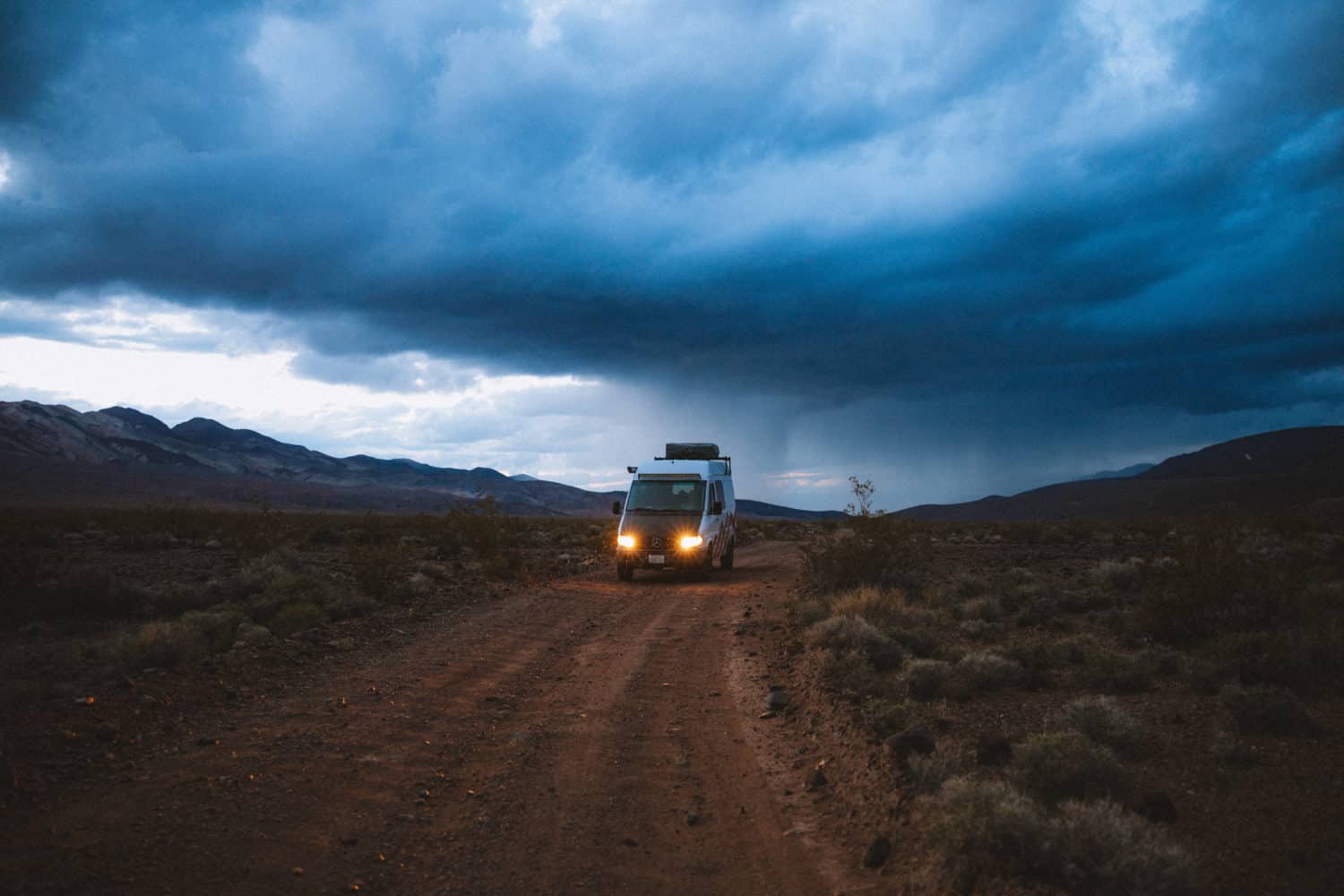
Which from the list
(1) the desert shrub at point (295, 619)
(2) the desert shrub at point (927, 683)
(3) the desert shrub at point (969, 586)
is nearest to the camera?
(2) the desert shrub at point (927, 683)

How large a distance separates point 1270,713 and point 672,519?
13.4m

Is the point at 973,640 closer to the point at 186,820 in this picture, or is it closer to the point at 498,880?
the point at 498,880

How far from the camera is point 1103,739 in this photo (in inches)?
237

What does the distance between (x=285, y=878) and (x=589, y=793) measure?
1977mm

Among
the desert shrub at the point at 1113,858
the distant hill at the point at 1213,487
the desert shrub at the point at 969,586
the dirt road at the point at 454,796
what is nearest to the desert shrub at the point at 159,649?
the dirt road at the point at 454,796

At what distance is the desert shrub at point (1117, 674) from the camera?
761cm

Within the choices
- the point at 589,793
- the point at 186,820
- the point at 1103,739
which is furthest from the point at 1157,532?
the point at 186,820

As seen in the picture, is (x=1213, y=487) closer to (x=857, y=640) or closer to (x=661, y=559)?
(x=661, y=559)

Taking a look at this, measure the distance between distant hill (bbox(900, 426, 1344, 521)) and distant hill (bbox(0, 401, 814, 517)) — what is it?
7286cm

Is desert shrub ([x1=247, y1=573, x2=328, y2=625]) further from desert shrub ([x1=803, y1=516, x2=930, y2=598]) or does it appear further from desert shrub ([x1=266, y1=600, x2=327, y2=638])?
desert shrub ([x1=803, y1=516, x2=930, y2=598])

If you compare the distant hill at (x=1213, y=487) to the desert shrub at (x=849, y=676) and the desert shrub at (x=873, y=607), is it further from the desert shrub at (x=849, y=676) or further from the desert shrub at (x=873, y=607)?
the desert shrub at (x=849, y=676)

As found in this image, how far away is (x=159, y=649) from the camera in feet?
27.6

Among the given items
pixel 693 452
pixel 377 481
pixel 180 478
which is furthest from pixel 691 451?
pixel 377 481

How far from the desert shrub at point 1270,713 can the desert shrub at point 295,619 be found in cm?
1094
